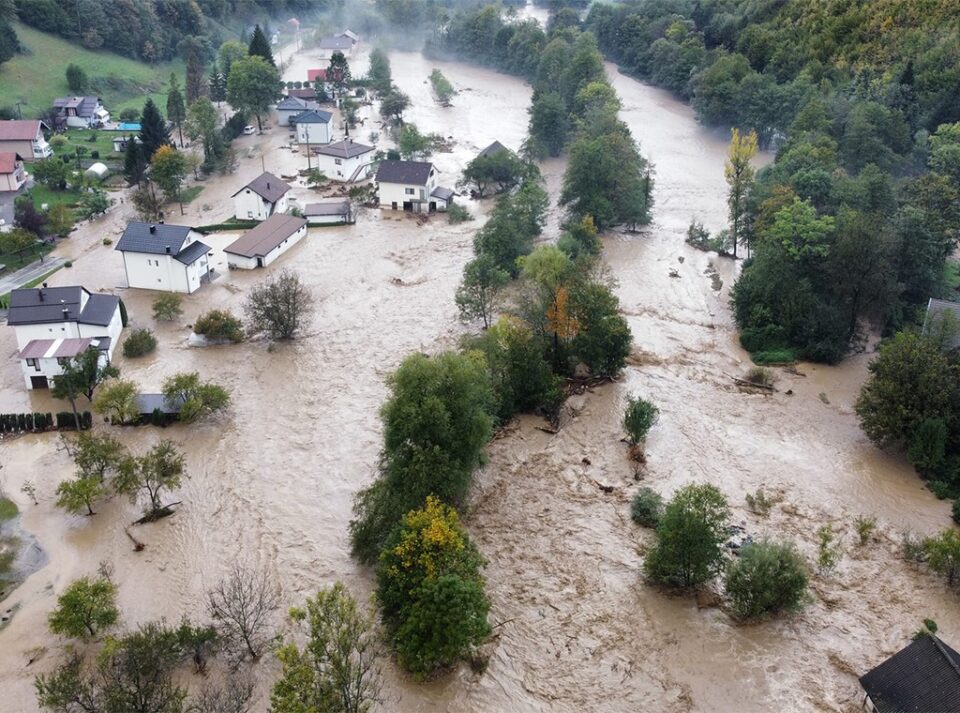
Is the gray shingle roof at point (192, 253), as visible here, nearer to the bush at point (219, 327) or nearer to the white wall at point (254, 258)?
the white wall at point (254, 258)

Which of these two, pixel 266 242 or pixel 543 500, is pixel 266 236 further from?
pixel 543 500

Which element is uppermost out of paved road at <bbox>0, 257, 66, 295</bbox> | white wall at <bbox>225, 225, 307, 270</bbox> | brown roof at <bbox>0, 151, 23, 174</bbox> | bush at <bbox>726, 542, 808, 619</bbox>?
bush at <bbox>726, 542, 808, 619</bbox>

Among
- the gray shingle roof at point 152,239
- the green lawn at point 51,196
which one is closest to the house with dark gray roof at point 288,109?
the green lawn at point 51,196

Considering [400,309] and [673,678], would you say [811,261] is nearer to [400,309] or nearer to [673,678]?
[400,309]

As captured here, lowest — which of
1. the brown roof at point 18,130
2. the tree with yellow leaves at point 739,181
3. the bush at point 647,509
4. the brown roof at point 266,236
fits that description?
the brown roof at point 18,130

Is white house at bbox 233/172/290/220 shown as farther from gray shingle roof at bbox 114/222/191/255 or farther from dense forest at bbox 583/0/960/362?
dense forest at bbox 583/0/960/362

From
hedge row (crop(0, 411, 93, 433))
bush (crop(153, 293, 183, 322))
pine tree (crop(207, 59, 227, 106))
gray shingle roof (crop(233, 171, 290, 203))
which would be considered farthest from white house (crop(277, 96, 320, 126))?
hedge row (crop(0, 411, 93, 433))
